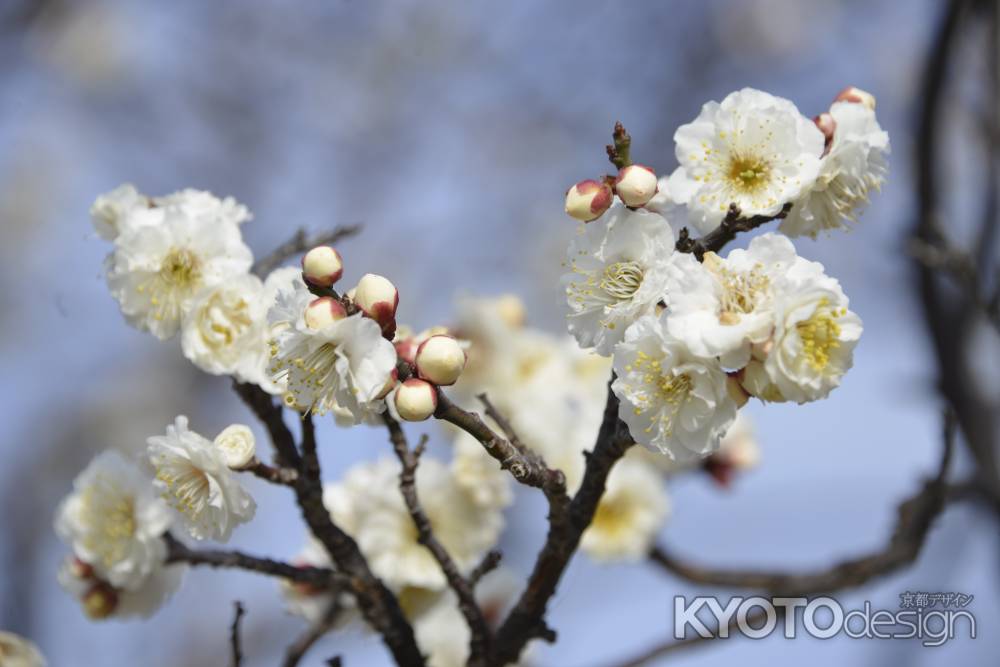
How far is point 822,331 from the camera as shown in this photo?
3.60ft

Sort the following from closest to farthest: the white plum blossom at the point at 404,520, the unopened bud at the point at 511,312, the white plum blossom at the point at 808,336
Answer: the white plum blossom at the point at 808,336 → the white plum blossom at the point at 404,520 → the unopened bud at the point at 511,312

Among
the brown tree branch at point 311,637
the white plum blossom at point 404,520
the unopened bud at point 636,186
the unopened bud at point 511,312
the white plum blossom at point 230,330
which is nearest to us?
the unopened bud at point 636,186

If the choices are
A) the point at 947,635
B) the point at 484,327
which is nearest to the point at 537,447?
the point at 484,327

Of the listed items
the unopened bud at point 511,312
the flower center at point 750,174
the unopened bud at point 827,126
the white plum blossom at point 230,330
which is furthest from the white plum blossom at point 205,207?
the unopened bud at point 511,312

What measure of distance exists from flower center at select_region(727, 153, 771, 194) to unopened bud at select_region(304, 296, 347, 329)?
0.55m

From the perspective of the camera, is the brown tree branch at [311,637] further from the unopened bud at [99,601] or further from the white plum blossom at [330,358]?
the white plum blossom at [330,358]

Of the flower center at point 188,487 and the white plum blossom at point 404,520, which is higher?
the white plum blossom at point 404,520

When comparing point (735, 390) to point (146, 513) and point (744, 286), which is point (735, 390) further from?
point (146, 513)

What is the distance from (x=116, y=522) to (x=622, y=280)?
1002 millimetres

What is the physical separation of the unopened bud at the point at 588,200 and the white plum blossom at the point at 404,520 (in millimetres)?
950

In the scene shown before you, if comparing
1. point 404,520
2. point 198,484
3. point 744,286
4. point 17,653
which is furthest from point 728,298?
point 17,653

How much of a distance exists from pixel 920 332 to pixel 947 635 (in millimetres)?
1543

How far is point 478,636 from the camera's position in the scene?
1.45m

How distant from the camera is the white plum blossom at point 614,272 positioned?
1.17 m
